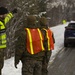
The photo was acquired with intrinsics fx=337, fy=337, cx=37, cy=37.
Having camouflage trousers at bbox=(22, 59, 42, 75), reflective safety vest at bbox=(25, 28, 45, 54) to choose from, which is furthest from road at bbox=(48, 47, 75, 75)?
reflective safety vest at bbox=(25, 28, 45, 54)

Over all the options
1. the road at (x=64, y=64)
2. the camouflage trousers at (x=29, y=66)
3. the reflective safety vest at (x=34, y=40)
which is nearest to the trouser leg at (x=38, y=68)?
the camouflage trousers at (x=29, y=66)

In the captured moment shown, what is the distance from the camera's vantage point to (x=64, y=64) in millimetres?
14539

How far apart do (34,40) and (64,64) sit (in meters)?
7.10

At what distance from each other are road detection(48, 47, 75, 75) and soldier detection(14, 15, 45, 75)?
4624mm

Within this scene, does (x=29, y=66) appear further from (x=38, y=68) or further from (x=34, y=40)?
(x=34, y=40)

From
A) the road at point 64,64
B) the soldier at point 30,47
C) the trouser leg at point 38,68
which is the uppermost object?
the soldier at point 30,47

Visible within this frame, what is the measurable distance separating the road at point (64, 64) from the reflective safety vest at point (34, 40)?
15.6ft

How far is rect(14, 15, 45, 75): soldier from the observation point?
7.56 meters

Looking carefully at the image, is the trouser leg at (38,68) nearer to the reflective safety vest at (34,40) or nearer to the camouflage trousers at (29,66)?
the camouflage trousers at (29,66)

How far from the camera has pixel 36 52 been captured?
25.3 ft

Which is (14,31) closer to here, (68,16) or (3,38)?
(3,38)

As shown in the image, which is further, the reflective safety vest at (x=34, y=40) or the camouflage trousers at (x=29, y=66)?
the camouflage trousers at (x=29, y=66)

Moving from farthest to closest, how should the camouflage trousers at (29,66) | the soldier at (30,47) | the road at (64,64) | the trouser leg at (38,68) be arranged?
the road at (64,64) → the trouser leg at (38,68) → the camouflage trousers at (29,66) → the soldier at (30,47)

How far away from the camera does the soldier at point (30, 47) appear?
7559mm
